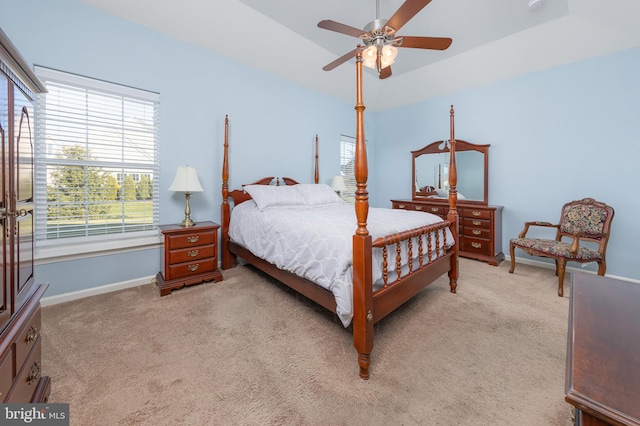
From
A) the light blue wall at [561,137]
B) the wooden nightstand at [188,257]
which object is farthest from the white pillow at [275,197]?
the light blue wall at [561,137]

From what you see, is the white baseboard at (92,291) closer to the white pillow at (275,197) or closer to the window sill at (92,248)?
the window sill at (92,248)

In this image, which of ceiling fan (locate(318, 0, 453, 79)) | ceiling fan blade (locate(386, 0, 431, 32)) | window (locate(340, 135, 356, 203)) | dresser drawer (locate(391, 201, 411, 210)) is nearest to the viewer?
ceiling fan blade (locate(386, 0, 431, 32))

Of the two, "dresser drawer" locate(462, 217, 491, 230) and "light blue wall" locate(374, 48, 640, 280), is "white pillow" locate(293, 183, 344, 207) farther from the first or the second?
"light blue wall" locate(374, 48, 640, 280)

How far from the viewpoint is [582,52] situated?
3.20 m

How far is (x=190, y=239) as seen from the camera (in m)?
2.85

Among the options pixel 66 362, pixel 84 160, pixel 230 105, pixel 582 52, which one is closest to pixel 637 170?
pixel 582 52

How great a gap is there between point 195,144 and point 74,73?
121 centimetres

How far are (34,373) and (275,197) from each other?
2.36 meters

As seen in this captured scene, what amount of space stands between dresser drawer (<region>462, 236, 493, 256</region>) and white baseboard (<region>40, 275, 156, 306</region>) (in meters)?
4.35

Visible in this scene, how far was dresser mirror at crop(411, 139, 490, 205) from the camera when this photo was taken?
422 centimetres

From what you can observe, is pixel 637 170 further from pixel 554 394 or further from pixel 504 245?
pixel 554 394

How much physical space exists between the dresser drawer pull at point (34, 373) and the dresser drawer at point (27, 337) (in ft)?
0.32

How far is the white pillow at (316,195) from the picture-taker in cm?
350

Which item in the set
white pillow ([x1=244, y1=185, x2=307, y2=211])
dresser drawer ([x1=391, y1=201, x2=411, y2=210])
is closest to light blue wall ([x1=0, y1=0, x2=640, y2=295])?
white pillow ([x1=244, y1=185, x2=307, y2=211])
